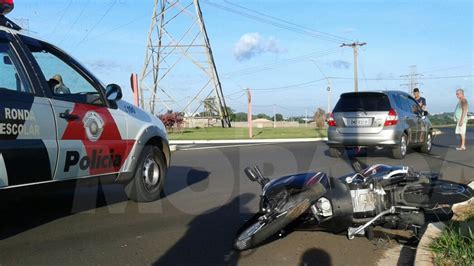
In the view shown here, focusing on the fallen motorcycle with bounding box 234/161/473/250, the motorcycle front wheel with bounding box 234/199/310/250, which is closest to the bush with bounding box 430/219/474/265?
the fallen motorcycle with bounding box 234/161/473/250

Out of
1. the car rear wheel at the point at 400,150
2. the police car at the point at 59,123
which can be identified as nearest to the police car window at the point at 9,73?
the police car at the point at 59,123

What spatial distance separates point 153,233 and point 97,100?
1630 mm

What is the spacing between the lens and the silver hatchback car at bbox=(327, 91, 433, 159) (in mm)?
11875

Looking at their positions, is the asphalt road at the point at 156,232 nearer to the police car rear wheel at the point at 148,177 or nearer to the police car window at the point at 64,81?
the police car rear wheel at the point at 148,177

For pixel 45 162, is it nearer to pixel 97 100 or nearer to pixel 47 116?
pixel 47 116

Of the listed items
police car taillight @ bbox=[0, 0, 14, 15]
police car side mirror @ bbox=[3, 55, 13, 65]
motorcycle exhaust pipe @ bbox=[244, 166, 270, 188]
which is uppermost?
police car taillight @ bbox=[0, 0, 14, 15]

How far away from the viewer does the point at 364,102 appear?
484 inches

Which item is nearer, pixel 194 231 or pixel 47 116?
pixel 47 116

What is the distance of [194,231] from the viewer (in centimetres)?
539

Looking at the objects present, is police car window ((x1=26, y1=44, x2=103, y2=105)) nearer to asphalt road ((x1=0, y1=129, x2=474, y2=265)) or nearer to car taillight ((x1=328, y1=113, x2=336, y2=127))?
asphalt road ((x1=0, y1=129, x2=474, y2=265))

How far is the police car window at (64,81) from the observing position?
16.6 ft

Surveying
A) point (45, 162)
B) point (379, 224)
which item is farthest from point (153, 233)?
point (379, 224)

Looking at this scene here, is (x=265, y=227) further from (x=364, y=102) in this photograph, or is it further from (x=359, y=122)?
(x=364, y=102)

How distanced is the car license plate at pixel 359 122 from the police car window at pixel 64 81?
25.3 feet
